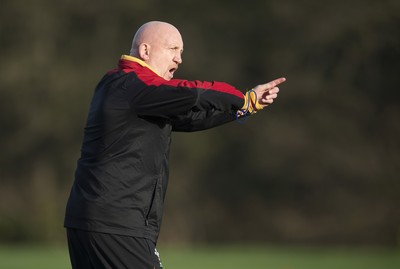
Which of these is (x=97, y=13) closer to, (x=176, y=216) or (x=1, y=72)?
(x=1, y=72)

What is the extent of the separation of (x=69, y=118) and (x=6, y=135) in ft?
6.97

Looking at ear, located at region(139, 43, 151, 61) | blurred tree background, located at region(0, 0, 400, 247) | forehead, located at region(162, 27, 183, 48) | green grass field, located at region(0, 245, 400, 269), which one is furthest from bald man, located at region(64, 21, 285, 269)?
blurred tree background, located at region(0, 0, 400, 247)

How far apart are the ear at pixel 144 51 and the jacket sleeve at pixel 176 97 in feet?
0.91

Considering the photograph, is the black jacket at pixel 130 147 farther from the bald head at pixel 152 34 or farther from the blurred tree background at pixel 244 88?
the blurred tree background at pixel 244 88

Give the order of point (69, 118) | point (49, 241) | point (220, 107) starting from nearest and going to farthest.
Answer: point (220, 107) < point (49, 241) < point (69, 118)

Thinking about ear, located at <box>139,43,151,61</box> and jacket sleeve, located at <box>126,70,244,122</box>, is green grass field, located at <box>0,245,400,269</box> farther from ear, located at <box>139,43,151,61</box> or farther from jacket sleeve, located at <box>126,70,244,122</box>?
jacket sleeve, located at <box>126,70,244,122</box>

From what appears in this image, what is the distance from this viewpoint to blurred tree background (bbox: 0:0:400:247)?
28.6m

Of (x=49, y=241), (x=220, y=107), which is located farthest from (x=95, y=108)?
(x=49, y=241)

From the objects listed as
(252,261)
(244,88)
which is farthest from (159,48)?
(244,88)

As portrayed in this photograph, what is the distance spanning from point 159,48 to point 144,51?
0.08 m

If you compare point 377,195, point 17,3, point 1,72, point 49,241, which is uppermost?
point 17,3

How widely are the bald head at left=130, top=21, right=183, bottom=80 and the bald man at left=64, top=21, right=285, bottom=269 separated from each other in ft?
0.48

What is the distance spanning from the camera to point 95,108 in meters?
4.92

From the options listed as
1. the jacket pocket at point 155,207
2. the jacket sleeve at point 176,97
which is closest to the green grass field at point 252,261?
the jacket pocket at point 155,207
